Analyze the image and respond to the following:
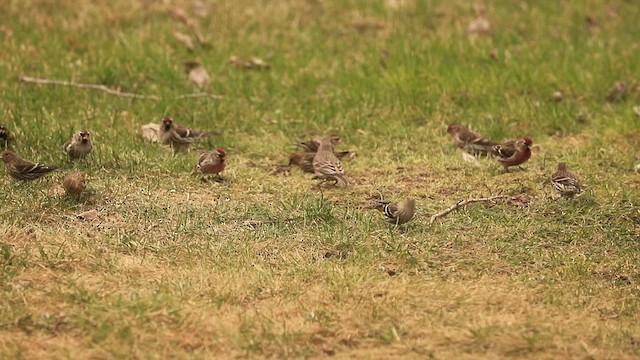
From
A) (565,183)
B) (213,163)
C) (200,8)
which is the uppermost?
(565,183)

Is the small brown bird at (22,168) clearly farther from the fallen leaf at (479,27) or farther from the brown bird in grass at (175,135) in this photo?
the fallen leaf at (479,27)

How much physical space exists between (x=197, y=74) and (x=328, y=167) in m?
3.13

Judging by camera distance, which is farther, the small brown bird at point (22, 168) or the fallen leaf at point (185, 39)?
the fallen leaf at point (185, 39)

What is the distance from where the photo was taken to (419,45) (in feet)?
41.3

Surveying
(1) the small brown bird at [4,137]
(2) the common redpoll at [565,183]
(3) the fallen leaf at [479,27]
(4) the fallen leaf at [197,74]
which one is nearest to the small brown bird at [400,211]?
(2) the common redpoll at [565,183]

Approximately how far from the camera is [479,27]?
1335 centimetres

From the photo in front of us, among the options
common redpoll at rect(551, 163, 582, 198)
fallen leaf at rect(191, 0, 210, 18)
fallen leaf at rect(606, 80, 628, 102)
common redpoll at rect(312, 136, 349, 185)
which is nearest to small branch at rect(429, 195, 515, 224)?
common redpoll at rect(551, 163, 582, 198)

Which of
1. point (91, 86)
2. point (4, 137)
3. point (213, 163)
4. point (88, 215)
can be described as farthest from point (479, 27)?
point (88, 215)

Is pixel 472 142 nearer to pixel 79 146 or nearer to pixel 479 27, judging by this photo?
pixel 79 146

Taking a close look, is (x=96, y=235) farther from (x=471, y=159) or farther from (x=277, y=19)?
(x=277, y=19)

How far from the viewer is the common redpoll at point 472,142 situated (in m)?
9.84

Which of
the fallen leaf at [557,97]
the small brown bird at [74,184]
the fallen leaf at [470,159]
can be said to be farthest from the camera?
the fallen leaf at [557,97]

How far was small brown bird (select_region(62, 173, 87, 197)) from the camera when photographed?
7.98 m

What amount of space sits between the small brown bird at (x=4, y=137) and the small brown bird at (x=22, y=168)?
0.75 m
